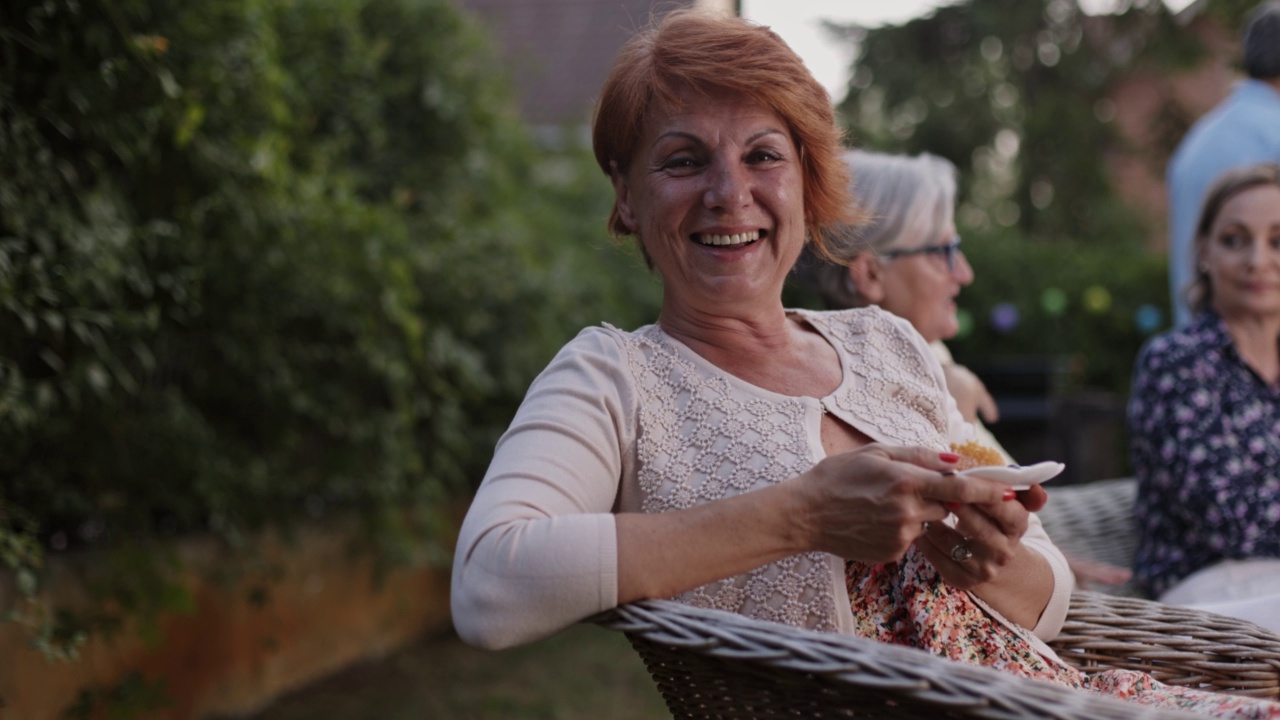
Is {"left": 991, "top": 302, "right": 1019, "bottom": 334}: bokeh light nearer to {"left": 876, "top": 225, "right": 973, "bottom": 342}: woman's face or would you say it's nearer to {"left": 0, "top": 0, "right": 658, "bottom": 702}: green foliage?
{"left": 0, "top": 0, "right": 658, "bottom": 702}: green foliage

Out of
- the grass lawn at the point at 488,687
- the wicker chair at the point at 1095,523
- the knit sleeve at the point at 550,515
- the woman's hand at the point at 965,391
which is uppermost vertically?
the knit sleeve at the point at 550,515

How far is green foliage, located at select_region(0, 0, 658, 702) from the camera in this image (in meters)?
2.53

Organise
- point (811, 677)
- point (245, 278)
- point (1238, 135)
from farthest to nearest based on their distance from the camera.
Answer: point (1238, 135)
point (245, 278)
point (811, 677)

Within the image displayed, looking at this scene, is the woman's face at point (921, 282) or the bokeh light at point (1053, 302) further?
the bokeh light at point (1053, 302)

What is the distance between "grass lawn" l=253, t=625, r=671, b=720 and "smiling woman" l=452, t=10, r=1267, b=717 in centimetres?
299

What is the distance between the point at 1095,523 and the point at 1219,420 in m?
0.61

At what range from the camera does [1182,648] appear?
6.93 ft

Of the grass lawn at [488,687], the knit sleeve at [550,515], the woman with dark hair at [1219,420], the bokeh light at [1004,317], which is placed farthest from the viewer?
the bokeh light at [1004,317]

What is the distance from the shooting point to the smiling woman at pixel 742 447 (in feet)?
5.25

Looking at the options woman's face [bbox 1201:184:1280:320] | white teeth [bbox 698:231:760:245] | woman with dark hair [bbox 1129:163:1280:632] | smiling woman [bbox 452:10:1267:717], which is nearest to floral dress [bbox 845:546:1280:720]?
smiling woman [bbox 452:10:1267:717]

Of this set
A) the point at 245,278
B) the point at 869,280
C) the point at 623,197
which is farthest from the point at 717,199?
the point at 245,278

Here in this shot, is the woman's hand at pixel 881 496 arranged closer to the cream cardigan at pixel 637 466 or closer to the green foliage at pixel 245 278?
the cream cardigan at pixel 637 466

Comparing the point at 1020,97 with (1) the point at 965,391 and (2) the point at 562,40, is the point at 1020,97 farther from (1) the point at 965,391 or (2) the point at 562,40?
(1) the point at 965,391

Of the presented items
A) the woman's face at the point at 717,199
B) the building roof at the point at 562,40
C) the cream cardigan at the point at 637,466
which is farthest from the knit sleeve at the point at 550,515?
the building roof at the point at 562,40
